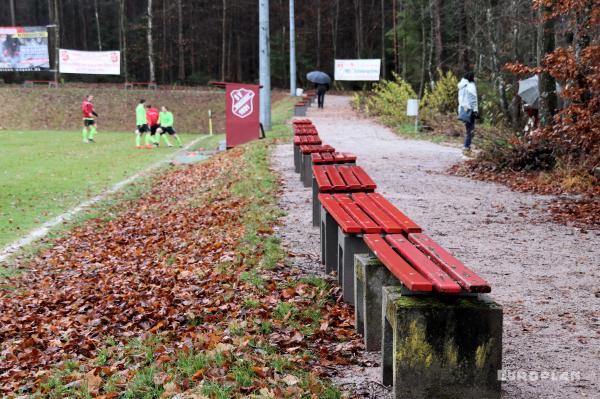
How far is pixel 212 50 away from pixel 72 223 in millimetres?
59926

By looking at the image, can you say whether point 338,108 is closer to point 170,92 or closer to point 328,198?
point 170,92

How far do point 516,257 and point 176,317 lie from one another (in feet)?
11.1

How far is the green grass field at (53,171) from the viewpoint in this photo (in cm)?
1415

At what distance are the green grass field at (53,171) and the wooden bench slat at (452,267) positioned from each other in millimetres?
8031

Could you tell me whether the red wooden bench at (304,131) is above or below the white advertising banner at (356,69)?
below

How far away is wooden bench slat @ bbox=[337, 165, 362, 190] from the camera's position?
8.00 meters

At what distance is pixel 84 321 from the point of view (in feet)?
23.6

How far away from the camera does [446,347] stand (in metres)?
4.20

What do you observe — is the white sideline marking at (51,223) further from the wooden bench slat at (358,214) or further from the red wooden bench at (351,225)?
the wooden bench slat at (358,214)

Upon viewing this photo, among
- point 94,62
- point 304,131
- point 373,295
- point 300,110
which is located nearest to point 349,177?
point 373,295

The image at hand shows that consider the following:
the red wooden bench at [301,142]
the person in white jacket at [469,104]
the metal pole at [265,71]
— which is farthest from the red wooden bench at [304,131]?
the metal pole at [265,71]

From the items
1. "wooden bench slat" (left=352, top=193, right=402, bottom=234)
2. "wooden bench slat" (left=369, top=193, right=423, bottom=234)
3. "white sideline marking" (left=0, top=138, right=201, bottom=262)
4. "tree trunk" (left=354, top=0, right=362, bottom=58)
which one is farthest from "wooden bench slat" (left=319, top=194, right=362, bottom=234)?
"tree trunk" (left=354, top=0, right=362, bottom=58)

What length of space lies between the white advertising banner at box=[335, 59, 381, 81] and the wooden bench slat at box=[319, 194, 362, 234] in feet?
137

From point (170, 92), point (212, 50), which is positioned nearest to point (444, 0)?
point (170, 92)
